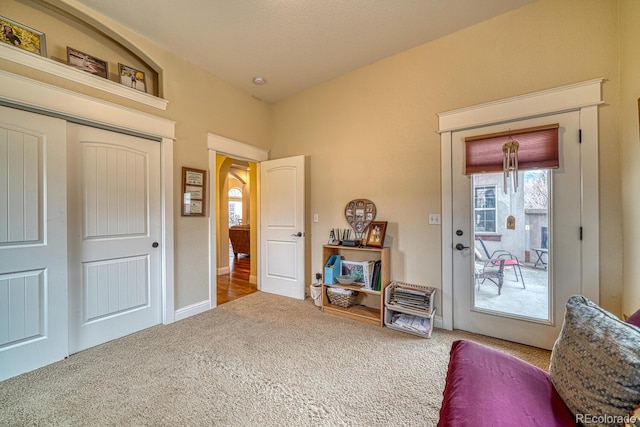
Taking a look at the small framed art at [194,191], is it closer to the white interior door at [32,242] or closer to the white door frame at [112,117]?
the white door frame at [112,117]

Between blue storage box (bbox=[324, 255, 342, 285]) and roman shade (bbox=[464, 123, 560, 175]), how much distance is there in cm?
174

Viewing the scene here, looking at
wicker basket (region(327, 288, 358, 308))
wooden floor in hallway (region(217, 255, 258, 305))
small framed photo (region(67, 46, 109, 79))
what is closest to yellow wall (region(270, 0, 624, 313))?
wicker basket (region(327, 288, 358, 308))

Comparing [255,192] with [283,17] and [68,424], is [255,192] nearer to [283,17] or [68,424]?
[283,17]

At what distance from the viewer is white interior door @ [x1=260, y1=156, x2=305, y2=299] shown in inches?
134

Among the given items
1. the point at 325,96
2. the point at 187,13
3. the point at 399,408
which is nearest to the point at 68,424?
the point at 399,408

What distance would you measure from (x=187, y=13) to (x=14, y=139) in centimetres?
168

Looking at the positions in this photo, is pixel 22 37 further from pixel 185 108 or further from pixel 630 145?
pixel 630 145

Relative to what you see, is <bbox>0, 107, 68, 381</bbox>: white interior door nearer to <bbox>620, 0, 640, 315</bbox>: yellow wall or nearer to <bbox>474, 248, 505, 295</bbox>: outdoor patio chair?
<bbox>474, 248, 505, 295</bbox>: outdoor patio chair

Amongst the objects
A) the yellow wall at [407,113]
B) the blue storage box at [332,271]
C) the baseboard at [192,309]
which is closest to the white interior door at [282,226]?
the yellow wall at [407,113]

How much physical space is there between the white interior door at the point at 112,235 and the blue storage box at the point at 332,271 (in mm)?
1864

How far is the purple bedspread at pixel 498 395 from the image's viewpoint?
2.76 ft

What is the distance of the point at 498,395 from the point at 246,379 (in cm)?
155

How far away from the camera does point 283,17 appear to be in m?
2.21

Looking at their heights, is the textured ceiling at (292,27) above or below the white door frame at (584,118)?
above
